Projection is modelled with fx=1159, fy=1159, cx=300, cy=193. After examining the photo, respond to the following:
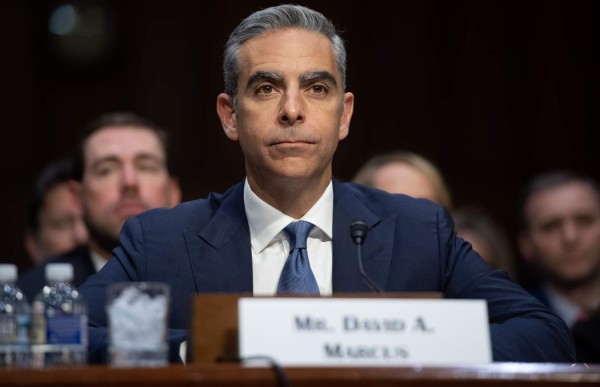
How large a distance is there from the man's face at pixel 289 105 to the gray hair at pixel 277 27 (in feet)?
0.08

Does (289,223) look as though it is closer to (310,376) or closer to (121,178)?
(310,376)

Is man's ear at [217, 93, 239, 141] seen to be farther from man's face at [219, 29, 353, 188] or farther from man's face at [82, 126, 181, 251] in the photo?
man's face at [82, 126, 181, 251]

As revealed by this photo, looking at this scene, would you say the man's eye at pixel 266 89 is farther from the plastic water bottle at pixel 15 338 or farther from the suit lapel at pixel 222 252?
the plastic water bottle at pixel 15 338

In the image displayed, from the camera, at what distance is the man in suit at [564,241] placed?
584 centimetres

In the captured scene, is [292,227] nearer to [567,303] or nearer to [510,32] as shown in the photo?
[567,303]

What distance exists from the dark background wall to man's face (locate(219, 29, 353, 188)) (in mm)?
3722

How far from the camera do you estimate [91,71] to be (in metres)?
7.18

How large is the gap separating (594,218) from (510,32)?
173 centimetres

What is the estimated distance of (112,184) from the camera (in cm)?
500

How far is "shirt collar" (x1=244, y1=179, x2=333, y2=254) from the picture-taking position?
333 centimetres

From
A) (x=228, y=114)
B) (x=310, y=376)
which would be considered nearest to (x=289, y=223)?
(x=228, y=114)

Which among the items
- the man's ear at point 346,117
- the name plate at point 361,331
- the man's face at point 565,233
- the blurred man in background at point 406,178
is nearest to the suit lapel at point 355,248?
the man's ear at point 346,117

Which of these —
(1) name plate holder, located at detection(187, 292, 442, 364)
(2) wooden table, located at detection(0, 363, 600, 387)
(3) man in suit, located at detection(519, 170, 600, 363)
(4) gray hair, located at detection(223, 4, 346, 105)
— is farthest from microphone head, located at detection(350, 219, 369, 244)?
(3) man in suit, located at detection(519, 170, 600, 363)

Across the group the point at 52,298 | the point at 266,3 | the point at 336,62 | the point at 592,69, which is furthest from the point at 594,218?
the point at 52,298
